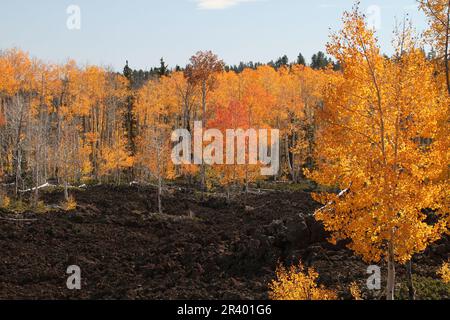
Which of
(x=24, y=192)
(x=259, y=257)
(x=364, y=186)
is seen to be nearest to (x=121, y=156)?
(x=24, y=192)

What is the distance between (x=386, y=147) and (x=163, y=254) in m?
11.0

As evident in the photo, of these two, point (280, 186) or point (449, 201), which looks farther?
point (280, 186)

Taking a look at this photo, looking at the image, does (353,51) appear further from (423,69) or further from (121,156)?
(121,156)

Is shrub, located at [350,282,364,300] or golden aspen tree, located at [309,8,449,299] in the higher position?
golden aspen tree, located at [309,8,449,299]

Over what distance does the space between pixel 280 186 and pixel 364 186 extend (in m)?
26.5

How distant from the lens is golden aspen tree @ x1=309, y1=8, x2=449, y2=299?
34.6ft

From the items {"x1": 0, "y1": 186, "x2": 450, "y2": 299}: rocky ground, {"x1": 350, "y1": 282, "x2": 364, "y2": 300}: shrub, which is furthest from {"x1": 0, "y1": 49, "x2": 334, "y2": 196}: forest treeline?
{"x1": 350, "y1": 282, "x2": 364, "y2": 300}: shrub

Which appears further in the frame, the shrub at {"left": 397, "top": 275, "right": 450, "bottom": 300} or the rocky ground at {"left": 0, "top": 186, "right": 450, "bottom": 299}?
the rocky ground at {"left": 0, "top": 186, "right": 450, "bottom": 299}

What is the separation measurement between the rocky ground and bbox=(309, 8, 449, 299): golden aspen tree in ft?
8.93

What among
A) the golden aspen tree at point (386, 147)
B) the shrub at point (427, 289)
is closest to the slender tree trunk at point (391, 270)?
the golden aspen tree at point (386, 147)

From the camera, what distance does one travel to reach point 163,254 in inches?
743

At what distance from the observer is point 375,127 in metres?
11.2

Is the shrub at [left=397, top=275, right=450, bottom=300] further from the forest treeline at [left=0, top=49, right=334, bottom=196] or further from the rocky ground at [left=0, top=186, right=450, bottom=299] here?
the forest treeline at [left=0, top=49, right=334, bottom=196]

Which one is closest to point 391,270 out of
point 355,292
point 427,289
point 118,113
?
point 355,292
